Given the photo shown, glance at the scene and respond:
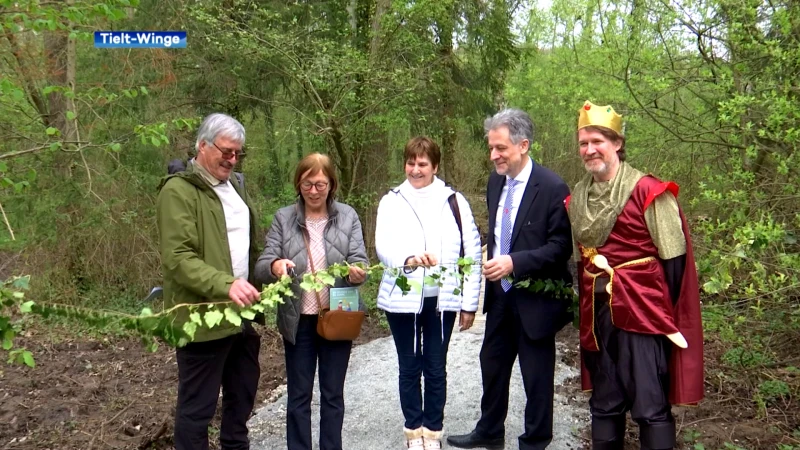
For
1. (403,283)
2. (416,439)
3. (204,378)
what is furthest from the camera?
(416,439)

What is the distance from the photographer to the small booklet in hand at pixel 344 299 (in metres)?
3.77

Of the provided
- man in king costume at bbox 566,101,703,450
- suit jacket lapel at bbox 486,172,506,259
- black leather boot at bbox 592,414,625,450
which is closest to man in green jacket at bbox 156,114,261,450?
suit jacket lapel at bbox 486,172,506,259

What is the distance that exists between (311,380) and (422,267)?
3.12ft

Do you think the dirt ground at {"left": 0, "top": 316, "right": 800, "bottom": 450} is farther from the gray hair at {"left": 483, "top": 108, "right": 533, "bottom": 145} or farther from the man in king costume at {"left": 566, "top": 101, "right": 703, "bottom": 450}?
the gray hair at {"left": 483, "top": 108, "right": 533, "bottom": 145}

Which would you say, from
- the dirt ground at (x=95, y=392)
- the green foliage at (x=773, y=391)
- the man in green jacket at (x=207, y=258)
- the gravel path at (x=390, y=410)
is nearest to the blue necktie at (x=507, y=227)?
the gravel path at (x=390, y=410)

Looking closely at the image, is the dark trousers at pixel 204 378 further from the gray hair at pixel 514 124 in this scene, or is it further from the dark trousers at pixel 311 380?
the gray hair at pixel 514 124

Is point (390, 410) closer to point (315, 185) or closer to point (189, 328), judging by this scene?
point (315, 185)

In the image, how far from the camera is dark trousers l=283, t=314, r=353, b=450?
153 inches

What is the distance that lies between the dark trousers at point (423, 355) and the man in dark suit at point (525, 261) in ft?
1.01

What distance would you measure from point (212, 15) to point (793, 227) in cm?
859

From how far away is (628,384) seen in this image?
3.28 metres

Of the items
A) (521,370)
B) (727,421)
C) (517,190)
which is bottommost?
(727,421)

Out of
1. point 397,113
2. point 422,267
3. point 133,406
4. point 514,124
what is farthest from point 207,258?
point 397,113

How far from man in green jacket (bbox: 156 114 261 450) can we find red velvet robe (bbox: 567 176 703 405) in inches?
72.0
